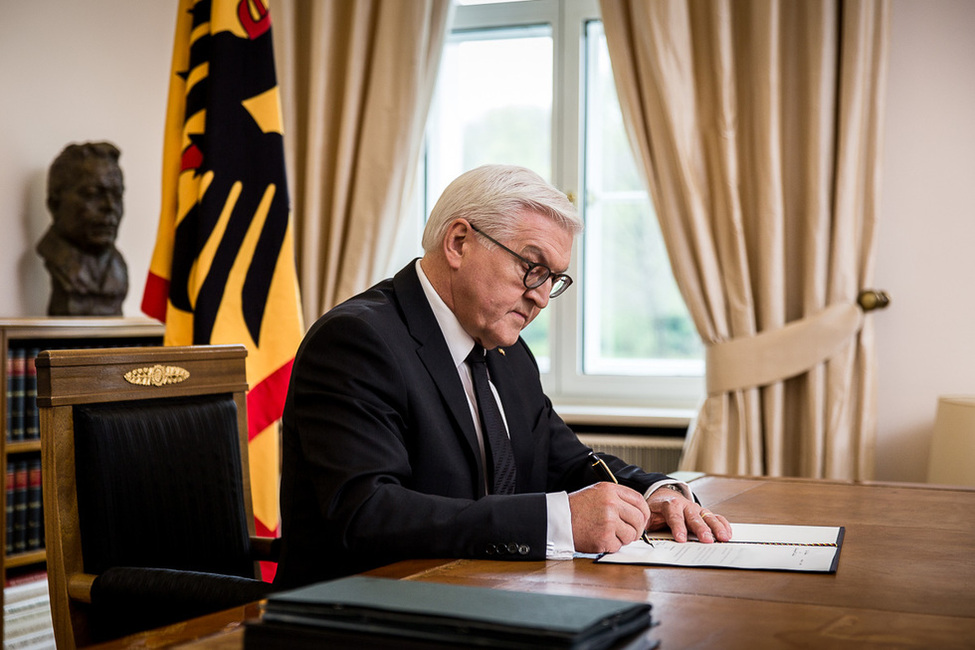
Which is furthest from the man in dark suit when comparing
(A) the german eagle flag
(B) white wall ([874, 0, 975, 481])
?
(B) white wall ([874, 0, 975, 481])

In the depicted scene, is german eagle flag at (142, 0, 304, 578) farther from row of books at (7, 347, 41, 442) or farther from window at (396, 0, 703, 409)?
window at (396, 0, 703, 409)

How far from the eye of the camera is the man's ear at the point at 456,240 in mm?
1820

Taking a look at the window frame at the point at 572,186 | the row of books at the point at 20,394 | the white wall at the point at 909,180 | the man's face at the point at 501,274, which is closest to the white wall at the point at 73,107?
the white wall at the point at 909,180

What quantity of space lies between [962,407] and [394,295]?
195cm

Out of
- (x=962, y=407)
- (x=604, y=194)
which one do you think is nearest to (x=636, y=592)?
(x=962, y=407)

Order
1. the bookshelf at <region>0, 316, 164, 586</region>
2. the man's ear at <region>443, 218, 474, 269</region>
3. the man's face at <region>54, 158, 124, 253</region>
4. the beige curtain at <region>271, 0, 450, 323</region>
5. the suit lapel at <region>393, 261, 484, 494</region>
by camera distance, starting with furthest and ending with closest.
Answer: the beige curtain at <region>271, 0, 450, 323</region>, the man's face at <region>54, 158, 124, 253</region>, the bookshelf at <region>0, 316, 164, 586</region>, the man's ear at <region>443, 218, 474, 269</region>, the suit lapel at <region>393, 261, 484, 494</region>

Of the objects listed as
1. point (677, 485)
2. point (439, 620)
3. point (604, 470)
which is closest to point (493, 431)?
point (604, 470)

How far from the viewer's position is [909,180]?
3391mm

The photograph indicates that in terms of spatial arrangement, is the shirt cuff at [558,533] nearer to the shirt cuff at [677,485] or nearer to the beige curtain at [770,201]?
the shirt cuff at [677,485]

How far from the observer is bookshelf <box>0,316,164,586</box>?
9.14 feet

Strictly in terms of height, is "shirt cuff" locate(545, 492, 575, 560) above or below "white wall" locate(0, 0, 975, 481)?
below

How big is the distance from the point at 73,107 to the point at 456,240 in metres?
2.28

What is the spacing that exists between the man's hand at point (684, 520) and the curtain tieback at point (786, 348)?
176cm

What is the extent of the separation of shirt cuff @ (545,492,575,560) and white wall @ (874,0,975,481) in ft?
7.72
